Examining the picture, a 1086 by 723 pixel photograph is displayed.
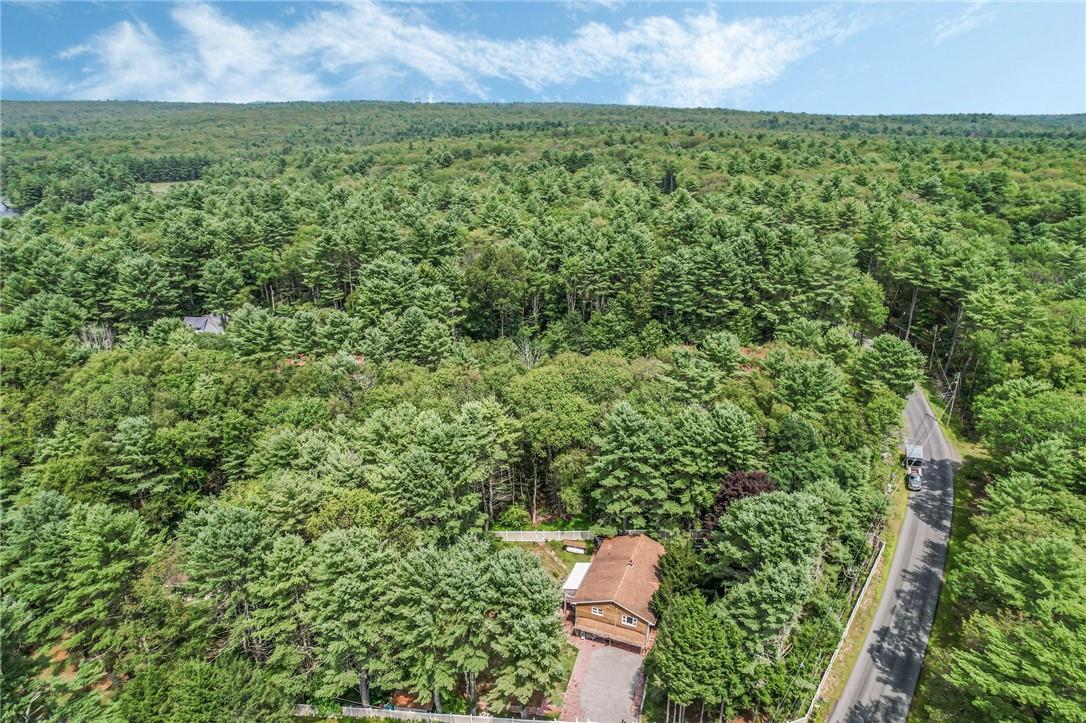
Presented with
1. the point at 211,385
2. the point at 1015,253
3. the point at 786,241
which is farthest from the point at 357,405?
the point at 1015,253

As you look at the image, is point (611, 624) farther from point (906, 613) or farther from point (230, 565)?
point (230, 565)

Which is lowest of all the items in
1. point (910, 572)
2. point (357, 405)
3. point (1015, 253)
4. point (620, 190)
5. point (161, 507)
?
point (910, 572)

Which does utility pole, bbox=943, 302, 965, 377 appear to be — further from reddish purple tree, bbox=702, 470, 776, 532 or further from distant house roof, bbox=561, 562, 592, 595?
distant house roof, bbox=561, 562, 592, 595

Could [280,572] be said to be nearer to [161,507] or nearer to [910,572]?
[161,507]

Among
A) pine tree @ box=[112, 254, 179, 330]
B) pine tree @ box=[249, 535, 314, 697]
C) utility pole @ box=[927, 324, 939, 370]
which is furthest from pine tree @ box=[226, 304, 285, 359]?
utility pole @ box=[927, 324, 939, 370]

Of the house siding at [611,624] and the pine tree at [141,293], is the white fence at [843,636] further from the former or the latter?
the pine tree at [141,293]

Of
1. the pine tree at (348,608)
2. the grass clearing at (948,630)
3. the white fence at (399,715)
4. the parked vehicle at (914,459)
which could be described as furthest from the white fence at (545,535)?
the parked vehicle at (914,459)

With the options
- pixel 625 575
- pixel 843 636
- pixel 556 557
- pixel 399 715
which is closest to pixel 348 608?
pixel 399 715
